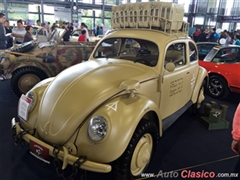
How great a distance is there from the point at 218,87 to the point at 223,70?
487mm

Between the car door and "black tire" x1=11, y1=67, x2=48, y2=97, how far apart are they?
3.15 metres

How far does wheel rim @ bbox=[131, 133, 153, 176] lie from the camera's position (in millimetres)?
2252

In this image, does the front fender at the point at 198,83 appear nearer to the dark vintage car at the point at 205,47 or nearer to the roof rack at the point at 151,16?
the roof rack at the point at 151,16

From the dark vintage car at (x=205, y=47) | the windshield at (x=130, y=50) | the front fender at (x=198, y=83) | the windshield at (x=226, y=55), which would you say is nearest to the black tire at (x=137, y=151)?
the windshield at (x=130, y=50)

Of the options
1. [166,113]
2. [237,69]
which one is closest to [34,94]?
[166,113]

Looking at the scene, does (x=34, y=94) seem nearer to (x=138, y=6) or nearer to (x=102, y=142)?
(x=102, y=142)

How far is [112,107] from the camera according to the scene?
6.93 ft

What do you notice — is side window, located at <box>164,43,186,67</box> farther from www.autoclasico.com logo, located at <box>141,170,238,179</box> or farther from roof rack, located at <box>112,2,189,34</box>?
www.autoclasico.com logo, located at <box>141,170,238,179</box>

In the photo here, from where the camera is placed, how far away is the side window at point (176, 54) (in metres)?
3.15

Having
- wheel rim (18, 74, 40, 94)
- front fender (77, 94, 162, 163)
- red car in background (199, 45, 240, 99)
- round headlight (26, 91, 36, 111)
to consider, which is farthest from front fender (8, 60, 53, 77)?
red car in background (199, 45, 240, 99)

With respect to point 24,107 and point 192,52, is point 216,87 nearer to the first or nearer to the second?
point 192,52

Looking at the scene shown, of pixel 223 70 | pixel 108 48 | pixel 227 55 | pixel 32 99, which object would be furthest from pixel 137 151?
pixel 227 55

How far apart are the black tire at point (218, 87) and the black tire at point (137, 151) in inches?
142

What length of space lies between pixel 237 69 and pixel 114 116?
4.18 metres
